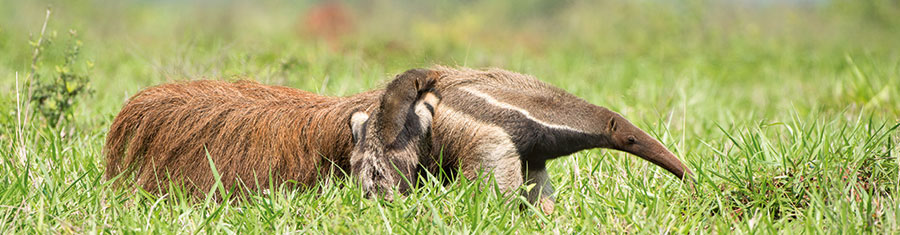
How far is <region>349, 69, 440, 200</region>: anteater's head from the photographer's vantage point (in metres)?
3.32

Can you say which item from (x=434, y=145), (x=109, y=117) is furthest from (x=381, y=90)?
(x=109, y=117)

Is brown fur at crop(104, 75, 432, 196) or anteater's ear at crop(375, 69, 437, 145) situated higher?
anteater's ear at crop(375, 69, 437, 145)

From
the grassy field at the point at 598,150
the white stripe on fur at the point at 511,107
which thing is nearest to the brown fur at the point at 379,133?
the white stripe on fur at the point at 511,107

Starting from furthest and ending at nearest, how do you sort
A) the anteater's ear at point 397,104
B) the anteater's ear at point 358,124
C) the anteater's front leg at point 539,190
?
the anteater's front leg at point 539,190, the anteater's ear at point 358,124, the anteater's ear at point 397,104

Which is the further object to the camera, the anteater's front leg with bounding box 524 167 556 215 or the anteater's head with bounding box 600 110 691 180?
the anteater's front leg with bounding box 524 167 556 215

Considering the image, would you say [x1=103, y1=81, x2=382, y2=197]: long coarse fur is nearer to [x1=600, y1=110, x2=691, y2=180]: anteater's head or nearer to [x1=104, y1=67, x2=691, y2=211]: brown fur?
[x1=104, y1=67, x2=691, y2=211]: brown fur

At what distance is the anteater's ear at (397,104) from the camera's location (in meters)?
3.29

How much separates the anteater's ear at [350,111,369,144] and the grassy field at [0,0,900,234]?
22 centimetres

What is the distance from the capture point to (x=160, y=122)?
159 inches

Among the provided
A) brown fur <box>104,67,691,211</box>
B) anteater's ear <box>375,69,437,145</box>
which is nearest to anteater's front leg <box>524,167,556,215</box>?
brown fur <box>104,67,691,211</box>

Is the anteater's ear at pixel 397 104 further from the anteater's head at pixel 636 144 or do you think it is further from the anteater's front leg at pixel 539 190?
the anteater's head at pixel 636 144

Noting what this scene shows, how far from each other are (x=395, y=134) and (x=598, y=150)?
6.23 feet

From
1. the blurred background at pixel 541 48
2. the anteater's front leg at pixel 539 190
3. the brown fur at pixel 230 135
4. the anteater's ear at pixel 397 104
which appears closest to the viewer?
the anteater's ear at pixel 397 104

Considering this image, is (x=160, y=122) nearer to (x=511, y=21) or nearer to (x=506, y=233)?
(x=506, y=233)
